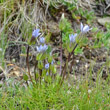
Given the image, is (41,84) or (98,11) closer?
(41,84)

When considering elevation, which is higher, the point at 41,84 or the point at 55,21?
the point at 55,21

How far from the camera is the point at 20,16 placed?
205cm

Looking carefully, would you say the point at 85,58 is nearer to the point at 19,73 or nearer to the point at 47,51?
the point at 19,73

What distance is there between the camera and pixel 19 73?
1.90 meters

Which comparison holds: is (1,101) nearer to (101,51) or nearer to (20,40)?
(20,40)

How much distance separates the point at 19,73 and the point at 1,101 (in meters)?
0.67

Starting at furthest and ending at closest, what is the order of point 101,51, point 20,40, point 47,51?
1. point 101,51
2. point 20,40
3. point 47,51

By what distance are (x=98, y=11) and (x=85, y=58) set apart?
895 millimetres

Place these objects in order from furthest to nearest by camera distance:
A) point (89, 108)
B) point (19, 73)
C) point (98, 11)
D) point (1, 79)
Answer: point (98, 11) → point (19, 73) → point (1, 79) → point (89, 108)

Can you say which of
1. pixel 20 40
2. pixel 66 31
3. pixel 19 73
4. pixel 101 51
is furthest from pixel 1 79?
pixel 101 51

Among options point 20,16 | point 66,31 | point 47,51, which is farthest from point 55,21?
point 47,51

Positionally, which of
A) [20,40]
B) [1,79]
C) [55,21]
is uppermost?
[55,21]

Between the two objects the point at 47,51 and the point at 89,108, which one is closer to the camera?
the point at 89,108

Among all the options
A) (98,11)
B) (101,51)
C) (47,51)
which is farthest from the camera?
(98,11)
